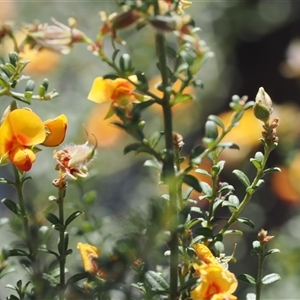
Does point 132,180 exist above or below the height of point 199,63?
below

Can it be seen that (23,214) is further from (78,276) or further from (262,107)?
(262,107)

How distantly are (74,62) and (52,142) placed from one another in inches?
60.4

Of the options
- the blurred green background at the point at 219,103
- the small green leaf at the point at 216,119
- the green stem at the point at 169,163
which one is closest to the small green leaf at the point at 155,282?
the green stem at the point at 169,163

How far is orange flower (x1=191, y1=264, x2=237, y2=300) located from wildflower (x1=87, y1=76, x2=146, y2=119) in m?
0.15

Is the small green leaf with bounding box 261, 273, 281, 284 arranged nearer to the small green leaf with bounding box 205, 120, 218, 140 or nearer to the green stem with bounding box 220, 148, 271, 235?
the green stem with bounding box 220, 148, 271, 235

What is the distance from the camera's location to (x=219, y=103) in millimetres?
2320

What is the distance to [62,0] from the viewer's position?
7.81 feet

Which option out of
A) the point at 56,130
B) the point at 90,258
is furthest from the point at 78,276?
the point at 56,130

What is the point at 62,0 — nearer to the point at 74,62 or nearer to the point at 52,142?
the point at 74,62

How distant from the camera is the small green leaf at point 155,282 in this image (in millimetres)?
539

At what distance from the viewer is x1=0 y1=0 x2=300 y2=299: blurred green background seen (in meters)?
1.55

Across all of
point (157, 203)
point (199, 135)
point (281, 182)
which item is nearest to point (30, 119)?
point (157, 203)

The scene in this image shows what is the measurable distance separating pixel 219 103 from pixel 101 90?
1.73m

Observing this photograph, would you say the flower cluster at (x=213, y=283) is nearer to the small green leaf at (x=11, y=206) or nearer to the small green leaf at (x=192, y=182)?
the small green leaf at (x=192, y=182)
